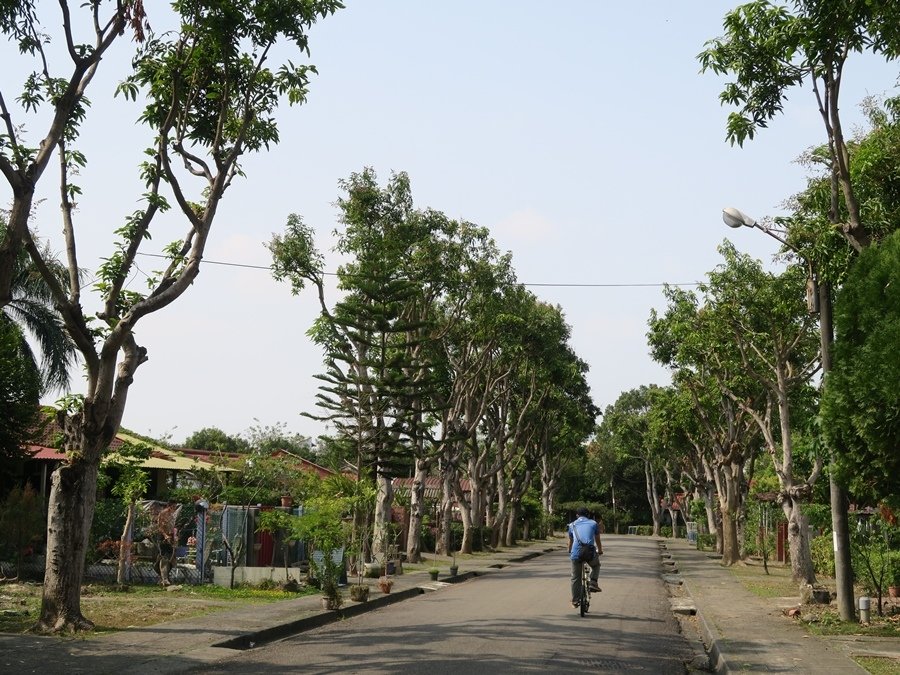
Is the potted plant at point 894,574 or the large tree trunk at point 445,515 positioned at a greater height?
the large tree trunk at point 445,515

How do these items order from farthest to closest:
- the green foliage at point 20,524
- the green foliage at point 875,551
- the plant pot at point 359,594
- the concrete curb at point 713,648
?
the green foliage at point 20,524 < the plant pot at point 359,594 < the green foliage at point 875,551 < the concrete curb at point 713,648

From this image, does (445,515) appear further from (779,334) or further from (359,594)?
(359,594)

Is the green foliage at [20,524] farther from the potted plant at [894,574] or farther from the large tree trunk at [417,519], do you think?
the large tree trunk at [417,519]

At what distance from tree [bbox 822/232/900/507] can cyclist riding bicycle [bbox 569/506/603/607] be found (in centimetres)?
516

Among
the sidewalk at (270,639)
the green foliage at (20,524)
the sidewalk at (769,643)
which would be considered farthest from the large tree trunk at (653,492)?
the green foliage at (20,524)

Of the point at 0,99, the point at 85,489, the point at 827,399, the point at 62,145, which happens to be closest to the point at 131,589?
the point at 85,489

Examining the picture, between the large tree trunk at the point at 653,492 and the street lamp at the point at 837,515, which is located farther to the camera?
the large tree trunk at the point at 653,492

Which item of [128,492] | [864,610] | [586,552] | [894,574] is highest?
[128,492]

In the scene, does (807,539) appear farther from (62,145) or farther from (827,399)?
(62,145)

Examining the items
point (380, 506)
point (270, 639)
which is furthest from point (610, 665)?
point (380, 506)

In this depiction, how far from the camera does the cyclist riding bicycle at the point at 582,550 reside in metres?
17.0

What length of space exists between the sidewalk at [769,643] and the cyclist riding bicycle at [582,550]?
6.62 ft

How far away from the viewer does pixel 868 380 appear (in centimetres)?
1152

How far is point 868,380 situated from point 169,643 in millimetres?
8988
